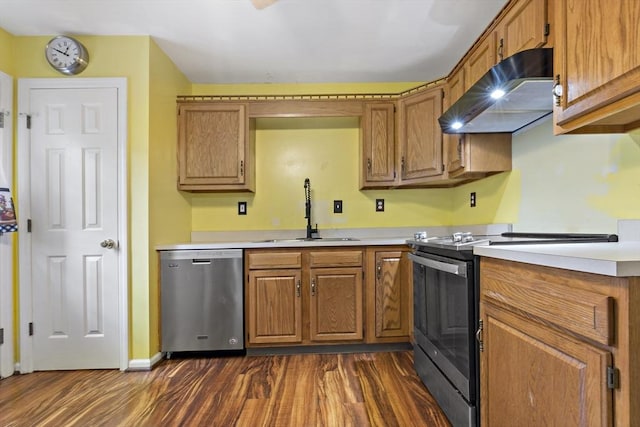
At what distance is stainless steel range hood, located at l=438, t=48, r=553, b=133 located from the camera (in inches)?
51.1

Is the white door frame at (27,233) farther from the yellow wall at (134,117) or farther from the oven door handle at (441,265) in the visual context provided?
the oven door handle at (441,265)

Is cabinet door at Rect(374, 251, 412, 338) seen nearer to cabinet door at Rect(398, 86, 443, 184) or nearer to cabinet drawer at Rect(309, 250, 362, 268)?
cabinet drawer at Rect(309, 250, 362, 268)

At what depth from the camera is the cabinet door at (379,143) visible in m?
2.85

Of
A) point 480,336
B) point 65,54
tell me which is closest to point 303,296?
point 480,336

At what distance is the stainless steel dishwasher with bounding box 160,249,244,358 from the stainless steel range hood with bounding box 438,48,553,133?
1.79m

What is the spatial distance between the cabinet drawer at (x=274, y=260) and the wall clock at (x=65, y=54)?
1.78 metres

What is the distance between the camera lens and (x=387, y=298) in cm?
254

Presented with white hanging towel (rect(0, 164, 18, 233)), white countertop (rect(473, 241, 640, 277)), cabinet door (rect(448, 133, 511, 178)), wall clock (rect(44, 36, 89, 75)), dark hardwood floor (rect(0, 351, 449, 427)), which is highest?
wall clock (rect(44, 36, 89, 75))

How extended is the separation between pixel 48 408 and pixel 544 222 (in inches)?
117

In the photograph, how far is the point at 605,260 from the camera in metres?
0.75

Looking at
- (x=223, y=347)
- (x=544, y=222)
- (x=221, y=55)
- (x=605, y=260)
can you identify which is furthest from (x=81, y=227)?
(x=544, y=222)

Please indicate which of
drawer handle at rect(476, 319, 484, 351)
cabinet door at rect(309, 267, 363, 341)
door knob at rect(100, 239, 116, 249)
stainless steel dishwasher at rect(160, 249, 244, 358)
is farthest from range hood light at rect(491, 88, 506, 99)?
door knob at rect(100, 239, 116, 249)

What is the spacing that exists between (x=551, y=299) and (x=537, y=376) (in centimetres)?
26

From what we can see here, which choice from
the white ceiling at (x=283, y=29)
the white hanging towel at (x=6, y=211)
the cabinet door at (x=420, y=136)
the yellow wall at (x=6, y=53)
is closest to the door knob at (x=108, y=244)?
the white hanging towel at (x=6, y=211)
